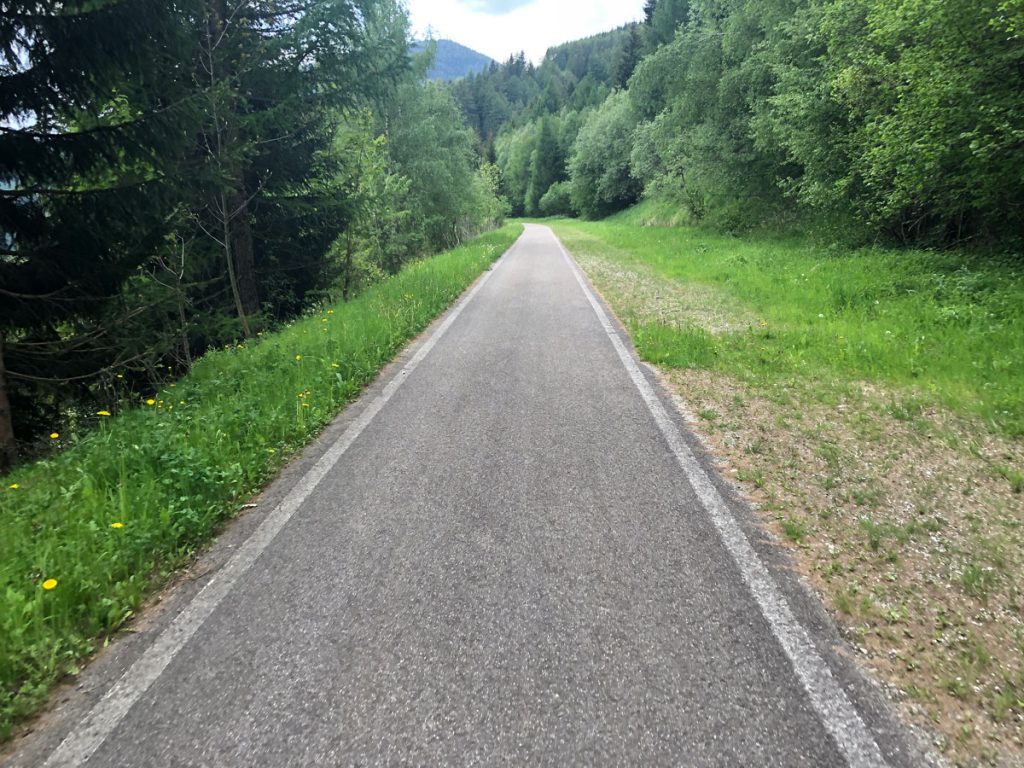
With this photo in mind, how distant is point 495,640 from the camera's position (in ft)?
8.40

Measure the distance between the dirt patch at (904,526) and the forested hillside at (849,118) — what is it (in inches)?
219

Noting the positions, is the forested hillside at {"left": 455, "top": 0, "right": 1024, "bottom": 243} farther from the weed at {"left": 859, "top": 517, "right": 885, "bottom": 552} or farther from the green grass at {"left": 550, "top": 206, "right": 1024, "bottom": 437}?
the weed at {"left": 859, "top": 517, "right": 885, "bottom": 552}

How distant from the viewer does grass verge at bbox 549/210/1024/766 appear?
2441 millimetres

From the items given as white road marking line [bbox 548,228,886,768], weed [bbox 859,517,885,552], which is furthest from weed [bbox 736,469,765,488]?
weed [bbox 859,517,885,552]

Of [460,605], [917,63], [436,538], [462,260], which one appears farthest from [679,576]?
[462,260]

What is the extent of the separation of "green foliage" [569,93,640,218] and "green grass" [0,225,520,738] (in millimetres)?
48908

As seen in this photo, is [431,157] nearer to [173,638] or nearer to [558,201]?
[173,638]

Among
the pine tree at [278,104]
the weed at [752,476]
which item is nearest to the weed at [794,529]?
the weed at [752,476]

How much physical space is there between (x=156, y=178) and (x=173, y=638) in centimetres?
578

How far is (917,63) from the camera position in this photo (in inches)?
369

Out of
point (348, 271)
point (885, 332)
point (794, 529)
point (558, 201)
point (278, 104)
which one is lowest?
point (794, 529)

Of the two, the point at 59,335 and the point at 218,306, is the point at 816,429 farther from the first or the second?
the point at 218,306

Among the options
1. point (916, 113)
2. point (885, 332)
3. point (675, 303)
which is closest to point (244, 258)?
point (675, 303)

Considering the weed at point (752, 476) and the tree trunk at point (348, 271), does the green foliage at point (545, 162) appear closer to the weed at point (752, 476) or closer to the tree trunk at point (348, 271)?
the tree trunk at point (348, 271)
